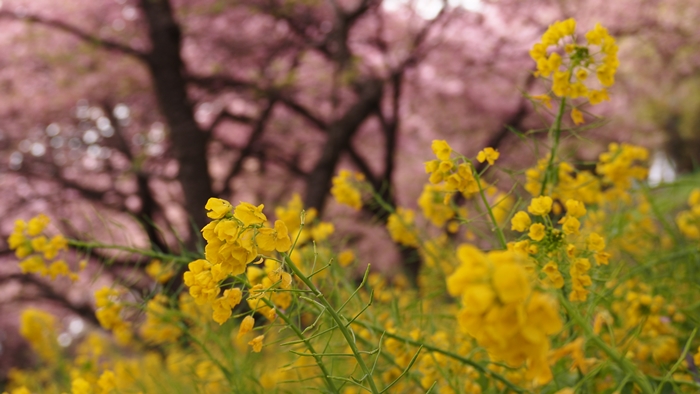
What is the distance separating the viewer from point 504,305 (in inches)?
17.8

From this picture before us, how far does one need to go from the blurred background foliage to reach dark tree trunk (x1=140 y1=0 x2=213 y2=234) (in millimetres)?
12

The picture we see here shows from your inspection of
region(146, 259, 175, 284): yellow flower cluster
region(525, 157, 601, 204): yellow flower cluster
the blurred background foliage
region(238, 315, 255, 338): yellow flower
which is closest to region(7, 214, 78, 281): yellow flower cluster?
region(146, 259, 175, 284): yellow flower cluster

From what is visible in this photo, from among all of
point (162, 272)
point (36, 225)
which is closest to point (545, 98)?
point (162, 272)

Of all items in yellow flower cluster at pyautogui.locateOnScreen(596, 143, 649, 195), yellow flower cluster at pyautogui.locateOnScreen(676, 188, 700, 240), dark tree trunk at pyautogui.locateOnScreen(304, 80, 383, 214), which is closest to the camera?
yellow flower cluster at pyautogui.locateOnScreen(596, 143, 649, 195)

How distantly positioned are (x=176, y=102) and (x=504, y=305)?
3.99 meters

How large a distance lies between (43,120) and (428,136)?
4.41 metres

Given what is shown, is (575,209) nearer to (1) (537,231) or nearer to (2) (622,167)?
(1) (537,231)

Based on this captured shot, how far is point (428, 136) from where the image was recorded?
20.2ft

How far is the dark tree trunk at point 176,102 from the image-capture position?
12.8ft

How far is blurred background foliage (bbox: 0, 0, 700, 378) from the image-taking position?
14.8 ft

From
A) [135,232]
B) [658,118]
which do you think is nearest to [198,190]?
[135,232]

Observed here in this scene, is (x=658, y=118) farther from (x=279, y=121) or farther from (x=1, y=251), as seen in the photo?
(x=1, y=251)

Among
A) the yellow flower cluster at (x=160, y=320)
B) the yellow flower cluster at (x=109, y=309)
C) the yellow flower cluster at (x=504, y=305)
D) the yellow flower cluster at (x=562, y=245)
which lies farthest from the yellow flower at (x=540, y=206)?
the yellow flower cluster at (x=109, y=309)

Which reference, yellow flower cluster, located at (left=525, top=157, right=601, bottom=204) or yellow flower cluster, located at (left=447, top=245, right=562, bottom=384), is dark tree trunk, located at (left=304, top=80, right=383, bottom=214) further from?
yellow flower cluster, located at (left=447, top=245, right=562, bottom=384)
